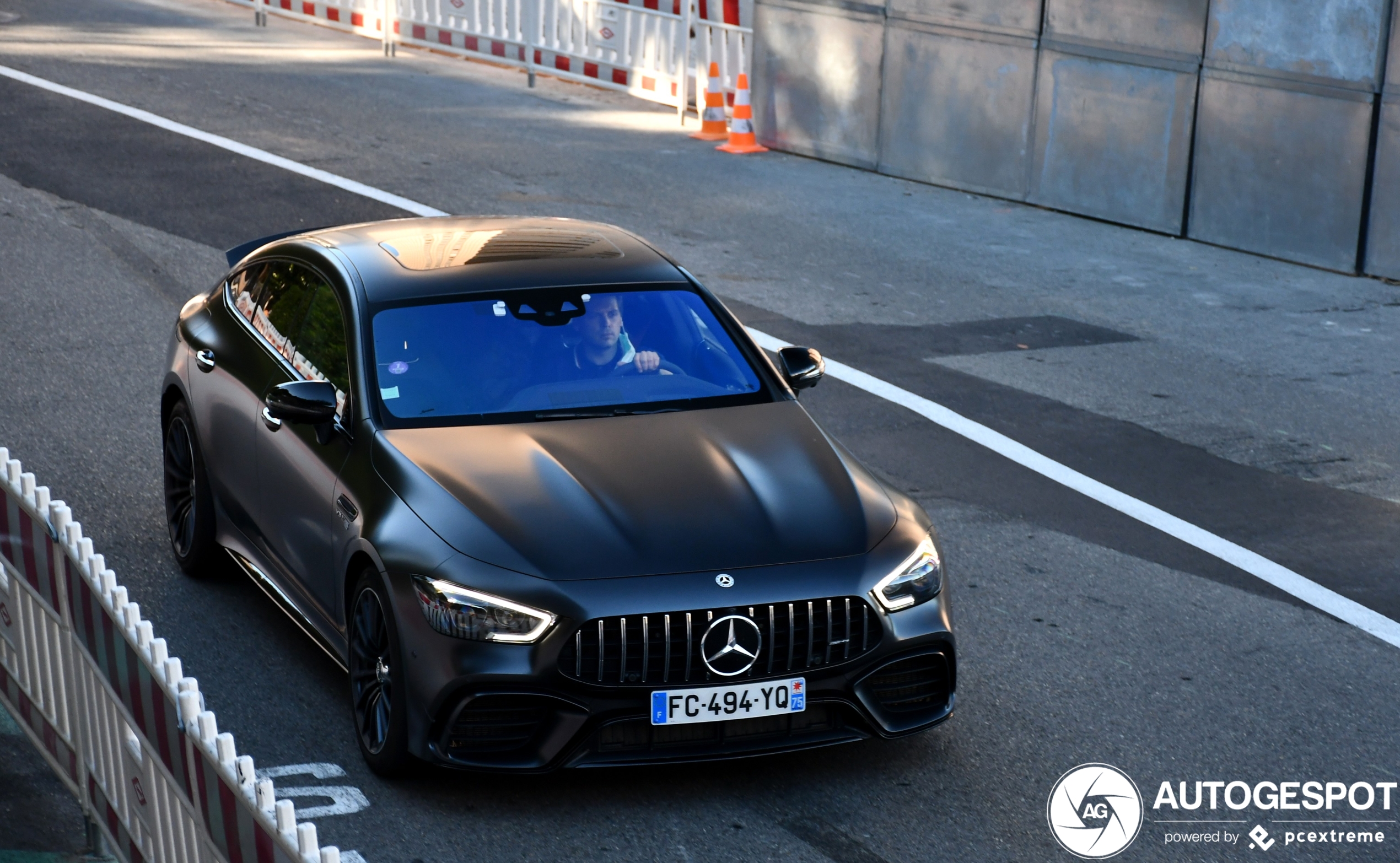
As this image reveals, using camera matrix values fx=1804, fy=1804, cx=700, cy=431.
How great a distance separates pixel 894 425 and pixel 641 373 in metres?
3.59

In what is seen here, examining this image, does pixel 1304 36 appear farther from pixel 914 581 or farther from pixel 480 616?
pixel 480 616

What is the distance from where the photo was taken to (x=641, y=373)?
21.7 ft

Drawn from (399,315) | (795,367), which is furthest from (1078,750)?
(399,315)

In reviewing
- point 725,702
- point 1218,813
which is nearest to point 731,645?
point 725,702

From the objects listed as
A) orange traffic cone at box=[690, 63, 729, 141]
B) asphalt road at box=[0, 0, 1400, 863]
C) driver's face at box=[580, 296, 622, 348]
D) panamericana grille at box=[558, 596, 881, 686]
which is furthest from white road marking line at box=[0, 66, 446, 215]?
panamericana grille at box=[558, 596, 881, 686]

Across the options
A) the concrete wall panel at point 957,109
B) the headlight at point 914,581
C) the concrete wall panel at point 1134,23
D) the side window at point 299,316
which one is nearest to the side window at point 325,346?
the side window at point 299,316

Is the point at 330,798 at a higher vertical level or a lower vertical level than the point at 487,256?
lower

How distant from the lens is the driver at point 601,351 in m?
6.53

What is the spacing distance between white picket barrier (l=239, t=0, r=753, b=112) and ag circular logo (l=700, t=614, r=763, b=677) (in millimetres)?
14733

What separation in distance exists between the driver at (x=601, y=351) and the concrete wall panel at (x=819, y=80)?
457 inches

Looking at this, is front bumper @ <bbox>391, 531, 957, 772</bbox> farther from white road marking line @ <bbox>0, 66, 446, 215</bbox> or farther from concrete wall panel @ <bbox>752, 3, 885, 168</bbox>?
concrete wall panel @ <bbox>752, 3, 885, 168</bbox>

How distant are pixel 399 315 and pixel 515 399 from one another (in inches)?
22.6

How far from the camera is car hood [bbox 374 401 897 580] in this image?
5488 mm

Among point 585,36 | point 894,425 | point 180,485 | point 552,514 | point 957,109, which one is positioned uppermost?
point 585,36
